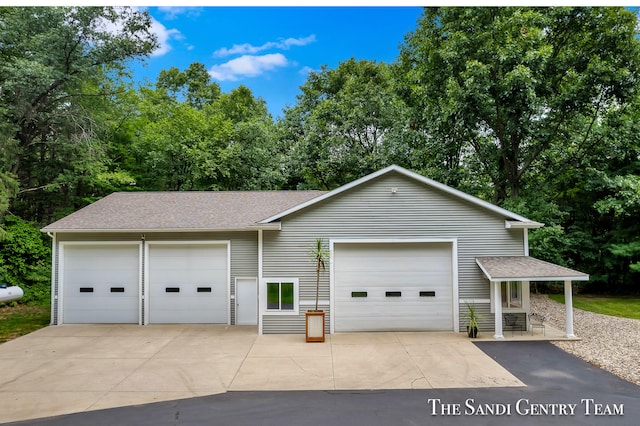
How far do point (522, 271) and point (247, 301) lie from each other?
8058 mm

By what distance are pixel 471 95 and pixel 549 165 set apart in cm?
A: 534

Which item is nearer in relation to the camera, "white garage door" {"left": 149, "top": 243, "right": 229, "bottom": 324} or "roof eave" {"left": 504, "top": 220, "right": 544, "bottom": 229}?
"roof eave" {"left": 504, "top": 220, "right": 544, "bottom": 229}

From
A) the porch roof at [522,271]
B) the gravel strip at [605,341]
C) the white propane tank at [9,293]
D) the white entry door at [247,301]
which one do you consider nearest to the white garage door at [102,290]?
the white entry door at [247,301]

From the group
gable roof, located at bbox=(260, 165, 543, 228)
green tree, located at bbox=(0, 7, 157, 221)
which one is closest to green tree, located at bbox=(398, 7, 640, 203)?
gable roof, located at bbox=(260, 165, 543, 228)

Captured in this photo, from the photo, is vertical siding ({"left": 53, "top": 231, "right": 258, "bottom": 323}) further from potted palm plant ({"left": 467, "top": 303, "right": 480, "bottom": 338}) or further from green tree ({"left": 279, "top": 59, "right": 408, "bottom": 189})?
green tree ({"left": 279, "top": 59, "right": 408, "bottom": 189})

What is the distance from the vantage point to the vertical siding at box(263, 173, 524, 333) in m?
11.4

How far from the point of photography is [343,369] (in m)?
8.27

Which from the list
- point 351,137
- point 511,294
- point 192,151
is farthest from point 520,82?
point 192,151

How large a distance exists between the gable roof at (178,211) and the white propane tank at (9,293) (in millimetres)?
4230

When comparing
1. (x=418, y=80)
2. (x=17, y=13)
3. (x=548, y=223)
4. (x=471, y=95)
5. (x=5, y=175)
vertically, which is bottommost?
(x=548, y=223)

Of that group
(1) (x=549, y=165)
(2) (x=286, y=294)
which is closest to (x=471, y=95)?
(1) (x=549, y=165)

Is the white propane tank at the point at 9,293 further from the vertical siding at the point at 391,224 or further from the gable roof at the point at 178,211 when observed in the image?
the vertical siding at the point at 391,224

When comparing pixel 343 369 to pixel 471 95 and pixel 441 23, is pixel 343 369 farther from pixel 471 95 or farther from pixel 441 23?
pixel 441 23

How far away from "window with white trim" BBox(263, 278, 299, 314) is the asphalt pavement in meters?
4.25
